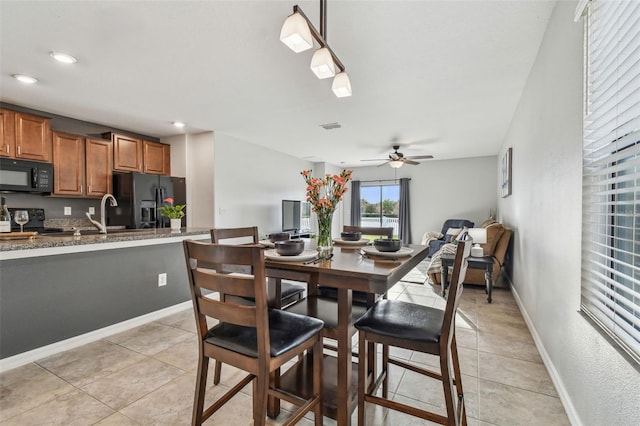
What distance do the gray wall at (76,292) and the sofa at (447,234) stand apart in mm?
5163

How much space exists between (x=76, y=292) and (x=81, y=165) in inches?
96.7

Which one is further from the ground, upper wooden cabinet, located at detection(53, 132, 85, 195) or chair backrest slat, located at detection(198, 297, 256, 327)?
upper wooden cabinet, located at detection(53, 132, 85, 195)

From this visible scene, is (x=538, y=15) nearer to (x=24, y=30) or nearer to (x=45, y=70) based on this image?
(x=24, y=30)

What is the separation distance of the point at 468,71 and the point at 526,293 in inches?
88.5

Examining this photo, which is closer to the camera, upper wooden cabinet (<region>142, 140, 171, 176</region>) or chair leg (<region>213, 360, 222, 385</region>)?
chair leg (<region>213, 360, 222, 385</region>)

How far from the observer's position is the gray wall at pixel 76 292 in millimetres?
2193

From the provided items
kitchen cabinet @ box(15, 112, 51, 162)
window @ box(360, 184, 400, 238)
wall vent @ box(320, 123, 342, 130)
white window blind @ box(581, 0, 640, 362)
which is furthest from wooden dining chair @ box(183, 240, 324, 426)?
window @ box(360, 184, 400, 238)

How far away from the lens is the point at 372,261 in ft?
4.94

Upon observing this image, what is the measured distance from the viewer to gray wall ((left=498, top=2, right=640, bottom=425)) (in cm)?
120

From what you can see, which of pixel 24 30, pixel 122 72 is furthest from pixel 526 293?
pixel 24 30

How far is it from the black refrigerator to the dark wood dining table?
3496mm

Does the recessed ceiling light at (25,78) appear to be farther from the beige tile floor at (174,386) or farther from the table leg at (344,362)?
the table leg at (344,362)

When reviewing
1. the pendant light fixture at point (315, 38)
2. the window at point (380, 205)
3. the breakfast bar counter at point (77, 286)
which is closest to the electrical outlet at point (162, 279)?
the breakfast bar counter at point (77, 286)

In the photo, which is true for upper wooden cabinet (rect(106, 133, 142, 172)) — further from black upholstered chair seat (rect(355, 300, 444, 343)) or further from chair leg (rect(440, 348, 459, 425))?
chair leg (rect(440, 348, 459, 425))
